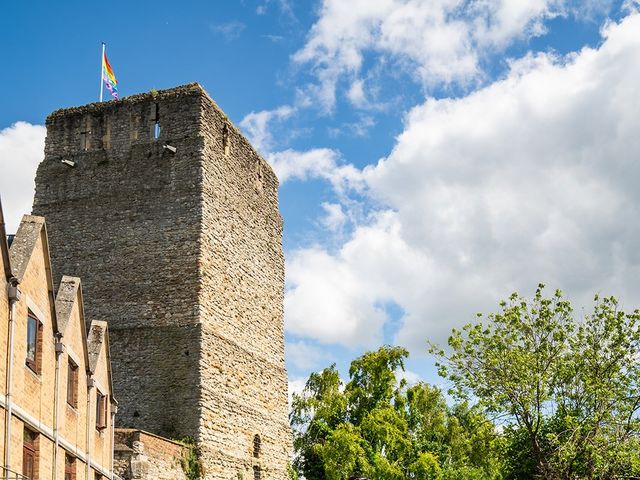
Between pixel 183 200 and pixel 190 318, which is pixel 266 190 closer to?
pixel 183 200

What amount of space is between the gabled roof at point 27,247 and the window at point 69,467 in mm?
2979

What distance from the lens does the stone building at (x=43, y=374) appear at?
649 inches

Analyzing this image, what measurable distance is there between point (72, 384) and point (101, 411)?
9.65 ft

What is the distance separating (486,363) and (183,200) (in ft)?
37.6

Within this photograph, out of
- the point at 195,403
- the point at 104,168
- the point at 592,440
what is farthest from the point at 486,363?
the point at 104,168

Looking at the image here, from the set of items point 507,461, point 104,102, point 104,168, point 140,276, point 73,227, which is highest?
point 104,102

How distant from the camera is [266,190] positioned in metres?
37.4

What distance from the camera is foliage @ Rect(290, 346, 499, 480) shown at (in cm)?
3753

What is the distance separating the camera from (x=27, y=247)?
17875 mm

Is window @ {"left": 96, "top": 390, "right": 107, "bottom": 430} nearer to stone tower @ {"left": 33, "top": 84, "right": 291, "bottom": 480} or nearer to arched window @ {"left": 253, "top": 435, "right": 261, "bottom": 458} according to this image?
stone tower @ {"left": 33, "top": 84, "right": 291, "bottom": 480}

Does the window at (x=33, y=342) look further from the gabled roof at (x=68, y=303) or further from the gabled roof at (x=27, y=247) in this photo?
the gabled roof at (x=68, y=303)

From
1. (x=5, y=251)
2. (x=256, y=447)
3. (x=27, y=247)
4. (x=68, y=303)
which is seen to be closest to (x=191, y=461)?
(x=256, y=447)

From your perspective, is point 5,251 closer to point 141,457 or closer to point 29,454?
point 29,454

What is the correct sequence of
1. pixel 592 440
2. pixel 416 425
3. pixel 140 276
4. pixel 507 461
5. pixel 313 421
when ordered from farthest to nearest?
pixel 416 425, pixel 313 421, pixel 507 461, pixel 140 276, pixel 592 440
